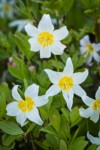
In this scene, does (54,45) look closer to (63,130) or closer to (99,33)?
(63,130)

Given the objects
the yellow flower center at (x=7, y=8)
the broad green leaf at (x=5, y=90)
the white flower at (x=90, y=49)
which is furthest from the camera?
the yellow flower center at (x=7, y=8)

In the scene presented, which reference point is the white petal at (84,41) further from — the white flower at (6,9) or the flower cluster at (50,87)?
the white flower at (6,9)

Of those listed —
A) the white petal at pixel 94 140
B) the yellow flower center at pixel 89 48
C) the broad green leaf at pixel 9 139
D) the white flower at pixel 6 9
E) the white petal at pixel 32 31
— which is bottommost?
the white flower at pixel 6 9

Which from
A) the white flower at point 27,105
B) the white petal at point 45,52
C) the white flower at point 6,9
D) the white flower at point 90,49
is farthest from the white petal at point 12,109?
the white flower at point 6,9

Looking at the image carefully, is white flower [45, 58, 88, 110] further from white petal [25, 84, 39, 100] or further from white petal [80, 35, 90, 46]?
white petal [80, 35, 90, 46]

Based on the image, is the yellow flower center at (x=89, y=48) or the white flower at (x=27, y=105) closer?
the white flower at (x=27, y=105)

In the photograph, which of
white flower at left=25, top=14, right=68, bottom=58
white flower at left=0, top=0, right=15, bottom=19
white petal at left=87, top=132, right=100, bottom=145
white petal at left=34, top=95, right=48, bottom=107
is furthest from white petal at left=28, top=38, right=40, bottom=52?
white flower at left=0, top=0, right=15, bottom=19

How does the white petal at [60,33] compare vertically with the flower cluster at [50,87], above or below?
above

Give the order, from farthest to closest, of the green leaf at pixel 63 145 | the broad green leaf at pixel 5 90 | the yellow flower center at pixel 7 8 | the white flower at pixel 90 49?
the yellow flower center at pixel 7 8
the white flower at pixel 90 49
the broad green leaf at pixel 5 90
the green leaf at pixel 63 145
